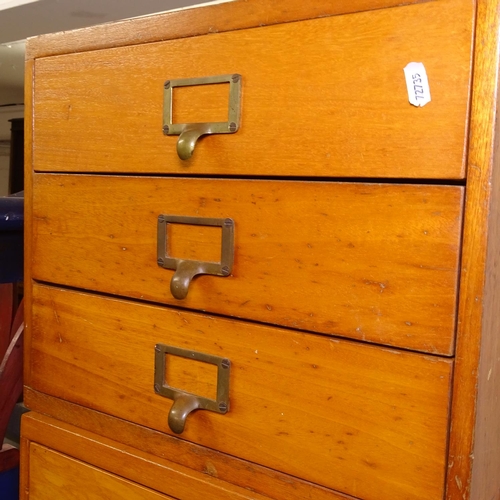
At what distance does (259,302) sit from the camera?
73 centimetres

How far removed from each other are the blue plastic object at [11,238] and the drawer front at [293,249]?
10.3 inches

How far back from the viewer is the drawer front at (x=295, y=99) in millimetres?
612

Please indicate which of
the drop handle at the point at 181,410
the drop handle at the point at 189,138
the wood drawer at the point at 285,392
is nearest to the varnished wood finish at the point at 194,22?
the drop handle at the point at 189,138

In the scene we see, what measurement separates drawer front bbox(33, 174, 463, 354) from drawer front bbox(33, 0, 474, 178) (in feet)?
0.09

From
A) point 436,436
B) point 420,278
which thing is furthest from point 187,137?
point 436,436

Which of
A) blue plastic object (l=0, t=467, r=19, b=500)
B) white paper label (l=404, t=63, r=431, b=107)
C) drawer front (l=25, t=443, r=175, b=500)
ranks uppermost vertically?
white paper label (l=404, t=63, r=431, b=107)

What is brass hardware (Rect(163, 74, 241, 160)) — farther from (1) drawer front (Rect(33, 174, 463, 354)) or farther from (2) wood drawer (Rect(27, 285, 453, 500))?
(2) wood drawer (Rect(27, 285, 453, 500))

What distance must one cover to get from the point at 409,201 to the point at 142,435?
48 centimetres

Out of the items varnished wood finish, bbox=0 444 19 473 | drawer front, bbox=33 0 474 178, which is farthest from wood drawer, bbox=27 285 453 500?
varnished wood finish, bbox=0 444 19 473

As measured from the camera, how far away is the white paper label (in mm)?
616

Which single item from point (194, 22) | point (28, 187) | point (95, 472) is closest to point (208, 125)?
point (194, 22)

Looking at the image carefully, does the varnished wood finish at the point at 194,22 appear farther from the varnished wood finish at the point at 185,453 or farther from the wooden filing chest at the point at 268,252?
the varnished wood finish at the point at 185,453

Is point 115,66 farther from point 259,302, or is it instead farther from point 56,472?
point 56,472

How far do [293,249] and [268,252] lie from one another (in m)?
0.03
